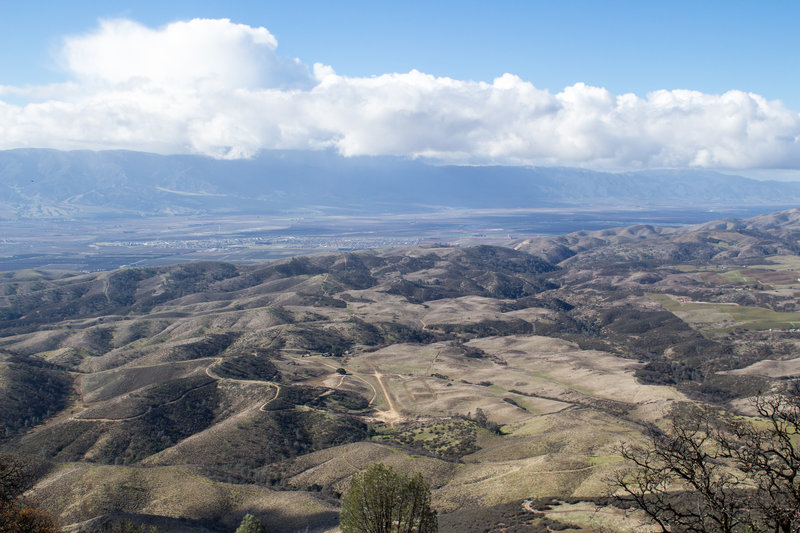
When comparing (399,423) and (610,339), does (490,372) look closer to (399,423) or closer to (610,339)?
(399,423)

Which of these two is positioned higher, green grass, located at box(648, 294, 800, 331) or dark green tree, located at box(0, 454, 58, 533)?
dark green tree, located at box(0, 454, 58, 533)

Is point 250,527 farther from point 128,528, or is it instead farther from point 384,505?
point 384,505

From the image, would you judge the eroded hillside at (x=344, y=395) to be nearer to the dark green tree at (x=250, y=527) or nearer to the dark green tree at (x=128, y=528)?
the dark green tree at (x=128, y=528)

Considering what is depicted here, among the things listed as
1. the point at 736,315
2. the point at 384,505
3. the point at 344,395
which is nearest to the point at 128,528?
the point at 384,505

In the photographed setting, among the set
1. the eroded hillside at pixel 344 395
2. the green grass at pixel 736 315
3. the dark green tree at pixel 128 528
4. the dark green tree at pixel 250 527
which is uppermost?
the dark green tree at pixel 128 528

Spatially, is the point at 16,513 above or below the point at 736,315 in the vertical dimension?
above

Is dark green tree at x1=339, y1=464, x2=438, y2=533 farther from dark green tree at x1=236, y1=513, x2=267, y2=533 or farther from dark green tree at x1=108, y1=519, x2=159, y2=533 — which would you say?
dark green tree at x1=108, y1=519, x2=159, y2=533

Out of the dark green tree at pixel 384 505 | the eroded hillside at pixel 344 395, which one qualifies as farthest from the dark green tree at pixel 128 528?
the dark green tree at pixel 384 505

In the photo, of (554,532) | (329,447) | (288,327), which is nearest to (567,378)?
(329,447)

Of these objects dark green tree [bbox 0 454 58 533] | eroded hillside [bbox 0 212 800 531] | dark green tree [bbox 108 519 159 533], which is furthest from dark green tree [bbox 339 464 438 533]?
dark green tree [bbox 0 454 58 533]

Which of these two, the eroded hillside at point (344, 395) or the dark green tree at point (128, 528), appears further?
the eroded hillside at point (344, 395)
